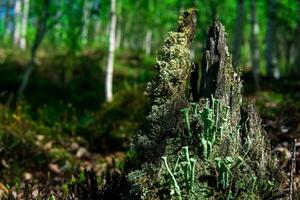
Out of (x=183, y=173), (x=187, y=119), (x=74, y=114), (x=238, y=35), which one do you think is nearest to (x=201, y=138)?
(x=187, y=119)

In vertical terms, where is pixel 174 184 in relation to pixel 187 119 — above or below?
below

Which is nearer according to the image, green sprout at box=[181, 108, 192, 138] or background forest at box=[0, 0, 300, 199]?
green sprout at box=[181, 108, 192, 138]

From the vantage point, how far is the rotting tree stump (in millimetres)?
3092

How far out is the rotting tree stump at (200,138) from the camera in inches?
122

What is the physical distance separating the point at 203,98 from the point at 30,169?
434 centimetres

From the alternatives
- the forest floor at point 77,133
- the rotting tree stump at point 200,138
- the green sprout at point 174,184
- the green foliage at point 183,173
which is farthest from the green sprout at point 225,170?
the forest floor at point 77,133

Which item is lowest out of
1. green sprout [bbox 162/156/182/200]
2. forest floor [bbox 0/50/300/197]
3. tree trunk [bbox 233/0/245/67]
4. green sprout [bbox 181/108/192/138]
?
forest floor [bbox 0/50/300/197]

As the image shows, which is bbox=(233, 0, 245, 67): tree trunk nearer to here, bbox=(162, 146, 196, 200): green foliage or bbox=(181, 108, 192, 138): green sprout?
bbox=(181, 108, 192, 138): green sprout

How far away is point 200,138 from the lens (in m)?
3.18

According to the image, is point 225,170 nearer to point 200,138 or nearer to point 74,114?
point 200,138

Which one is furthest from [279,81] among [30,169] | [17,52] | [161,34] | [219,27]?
[161,34]

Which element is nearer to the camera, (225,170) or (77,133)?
(225,170)

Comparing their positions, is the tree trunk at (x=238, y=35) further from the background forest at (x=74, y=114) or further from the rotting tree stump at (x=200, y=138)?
the rotting tree stump at (x=200, y=138)

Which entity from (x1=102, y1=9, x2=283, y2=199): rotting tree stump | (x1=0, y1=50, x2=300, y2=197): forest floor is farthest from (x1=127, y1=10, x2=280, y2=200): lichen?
(x1=0, y1=50, x2=300, y2=197): forest floor
